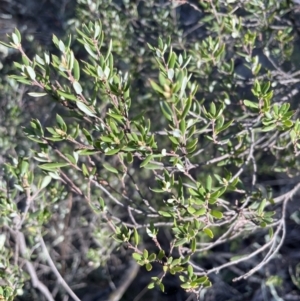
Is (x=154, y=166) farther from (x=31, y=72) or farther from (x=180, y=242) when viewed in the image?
(x=31, y=72)

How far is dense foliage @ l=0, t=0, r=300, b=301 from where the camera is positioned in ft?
4.35

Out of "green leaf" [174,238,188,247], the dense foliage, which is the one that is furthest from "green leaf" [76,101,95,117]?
"green leaf" [174,238,188,247]

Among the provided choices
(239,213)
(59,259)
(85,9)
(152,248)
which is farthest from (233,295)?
(85,9)

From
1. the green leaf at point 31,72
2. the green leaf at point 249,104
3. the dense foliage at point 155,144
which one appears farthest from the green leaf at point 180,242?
the green leaf at point 31,72

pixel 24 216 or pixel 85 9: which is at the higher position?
A: pixel 85 9

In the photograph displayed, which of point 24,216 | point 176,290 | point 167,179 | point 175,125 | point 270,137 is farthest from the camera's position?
point 176,290

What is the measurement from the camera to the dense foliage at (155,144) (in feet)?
4.35

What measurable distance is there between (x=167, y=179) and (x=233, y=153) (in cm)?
40

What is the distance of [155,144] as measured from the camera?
128 cm

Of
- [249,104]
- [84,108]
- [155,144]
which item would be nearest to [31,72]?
[84,108]

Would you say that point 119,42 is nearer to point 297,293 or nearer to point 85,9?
point 85,9

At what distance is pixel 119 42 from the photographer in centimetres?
250

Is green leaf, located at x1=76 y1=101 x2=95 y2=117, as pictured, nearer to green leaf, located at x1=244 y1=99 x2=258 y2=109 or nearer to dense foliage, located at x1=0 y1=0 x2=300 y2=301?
dense foliage, located at x1=0 y1=0 x2=300 y2=301

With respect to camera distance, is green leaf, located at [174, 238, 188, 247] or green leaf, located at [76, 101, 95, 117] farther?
green leaf, located at [174, 238, 188, 247]
